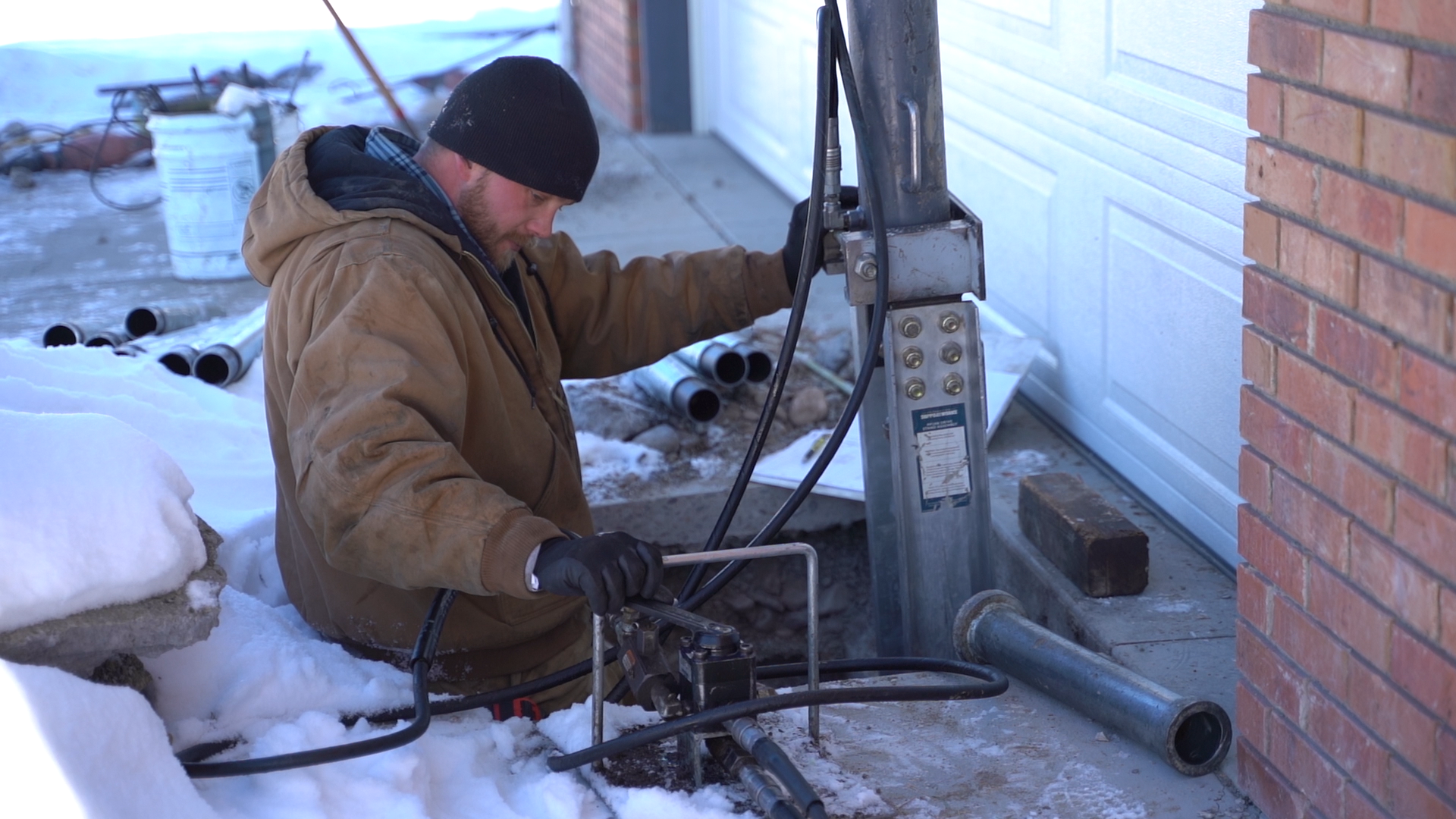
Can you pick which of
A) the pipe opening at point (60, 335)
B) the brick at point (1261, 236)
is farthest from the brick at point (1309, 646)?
the pipe opening at point (60, 335)

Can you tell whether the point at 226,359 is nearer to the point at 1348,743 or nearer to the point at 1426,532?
the point at 1348,743

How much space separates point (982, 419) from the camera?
2.55 metres

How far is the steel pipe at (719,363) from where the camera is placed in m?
3.84

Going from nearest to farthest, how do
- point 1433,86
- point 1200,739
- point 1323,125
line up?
1. point 1433,86
2. point 1323,125
3. point 1200,739

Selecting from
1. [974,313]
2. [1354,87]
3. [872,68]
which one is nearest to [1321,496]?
[1354,87]

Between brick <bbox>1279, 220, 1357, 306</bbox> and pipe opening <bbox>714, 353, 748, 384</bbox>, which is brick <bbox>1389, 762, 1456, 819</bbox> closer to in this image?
brick <bbox>1279, 220, 1357, 306</bbox>

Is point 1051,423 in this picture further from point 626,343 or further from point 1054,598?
point 626,343


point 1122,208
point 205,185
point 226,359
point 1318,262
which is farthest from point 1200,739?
point 205,185

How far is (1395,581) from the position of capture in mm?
1596

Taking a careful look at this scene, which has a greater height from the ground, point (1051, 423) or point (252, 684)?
point (252, 684)

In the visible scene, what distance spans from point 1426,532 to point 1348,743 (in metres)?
0.38

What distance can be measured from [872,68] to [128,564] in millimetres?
1419

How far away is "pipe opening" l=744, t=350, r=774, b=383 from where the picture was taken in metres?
3.88

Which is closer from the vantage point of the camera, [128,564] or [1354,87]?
[1354,87]
